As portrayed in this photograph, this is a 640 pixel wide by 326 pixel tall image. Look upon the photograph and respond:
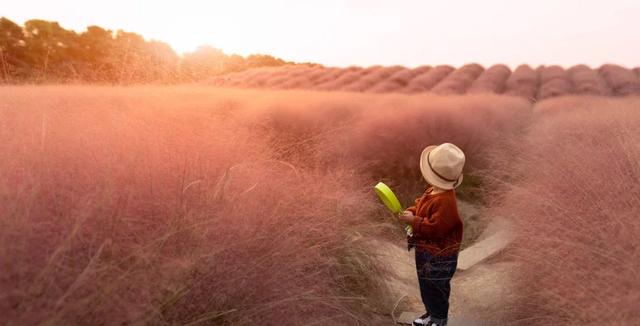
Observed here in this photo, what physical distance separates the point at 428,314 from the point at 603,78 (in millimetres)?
20861

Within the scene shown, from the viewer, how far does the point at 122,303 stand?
5.65ft

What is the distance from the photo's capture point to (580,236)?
9.57 ft

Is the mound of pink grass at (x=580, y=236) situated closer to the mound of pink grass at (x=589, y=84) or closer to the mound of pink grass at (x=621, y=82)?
the mound of pink grass at (x=589, y=84)

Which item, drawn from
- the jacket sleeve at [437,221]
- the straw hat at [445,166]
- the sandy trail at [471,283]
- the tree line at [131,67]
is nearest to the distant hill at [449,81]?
the tree line at [131,67]

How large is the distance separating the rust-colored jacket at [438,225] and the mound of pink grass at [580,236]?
0.49 meters

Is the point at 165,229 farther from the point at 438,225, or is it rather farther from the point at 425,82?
the point at 425,82

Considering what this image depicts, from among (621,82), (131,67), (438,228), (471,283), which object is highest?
(621,82)

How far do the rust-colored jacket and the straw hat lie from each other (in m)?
0.07

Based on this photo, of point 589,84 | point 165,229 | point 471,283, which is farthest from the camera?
point 589,84

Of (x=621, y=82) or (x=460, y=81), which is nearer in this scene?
(x=621, y=82)

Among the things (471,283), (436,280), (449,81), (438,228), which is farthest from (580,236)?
(449,81)

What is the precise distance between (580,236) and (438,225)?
78 centimetres

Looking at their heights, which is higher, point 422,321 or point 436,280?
point 436,280

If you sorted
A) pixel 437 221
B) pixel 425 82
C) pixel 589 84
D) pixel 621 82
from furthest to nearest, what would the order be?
pixel 425 82 < pixel 621 82 < pixel 589 84 < pixel 437 221
